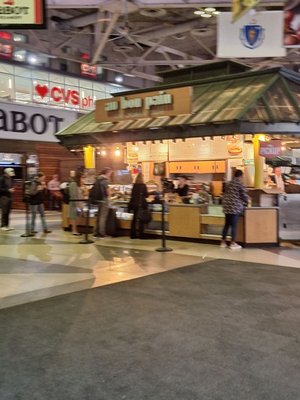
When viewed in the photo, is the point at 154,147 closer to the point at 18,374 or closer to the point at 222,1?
the point at 222,1

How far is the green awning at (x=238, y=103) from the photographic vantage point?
426 inches

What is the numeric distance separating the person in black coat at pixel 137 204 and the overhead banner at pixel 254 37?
14.1ft

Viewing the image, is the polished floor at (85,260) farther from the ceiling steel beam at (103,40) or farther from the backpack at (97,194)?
the ceiling steel beam at (103,40)

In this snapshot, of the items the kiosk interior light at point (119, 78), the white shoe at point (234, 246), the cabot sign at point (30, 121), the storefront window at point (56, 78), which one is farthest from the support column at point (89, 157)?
the kiosk interior light at point (119, 78)

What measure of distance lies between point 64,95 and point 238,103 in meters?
13.9

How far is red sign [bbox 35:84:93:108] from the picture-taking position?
73.7ft

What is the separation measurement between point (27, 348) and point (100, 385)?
111cm

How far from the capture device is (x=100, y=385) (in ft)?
11.9

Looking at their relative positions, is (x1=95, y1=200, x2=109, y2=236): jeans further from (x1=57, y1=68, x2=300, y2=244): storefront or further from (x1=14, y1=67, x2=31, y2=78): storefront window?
(x1=14, y1=67, x2=31, y2=78): storefront window

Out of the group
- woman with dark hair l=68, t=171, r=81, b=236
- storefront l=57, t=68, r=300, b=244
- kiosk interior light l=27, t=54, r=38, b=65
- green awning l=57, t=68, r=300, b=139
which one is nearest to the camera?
storefront l=57, t=68, r=300, b=244

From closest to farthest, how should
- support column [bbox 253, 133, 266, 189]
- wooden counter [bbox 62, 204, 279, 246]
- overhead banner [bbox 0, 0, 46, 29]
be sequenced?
1. overhead banner [bbox 0, 0, 46, 29]
2. wooden counter [bbox 62, 204, 279, 246]
3. support column [bbox 253, 133, 266, 189]

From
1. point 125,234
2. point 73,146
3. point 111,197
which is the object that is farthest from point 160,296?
point 73,146

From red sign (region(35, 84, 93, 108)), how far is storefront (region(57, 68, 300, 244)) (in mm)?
7895

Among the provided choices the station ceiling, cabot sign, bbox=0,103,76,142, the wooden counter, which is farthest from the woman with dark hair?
cabot sign, bbox=0,103,76,142
